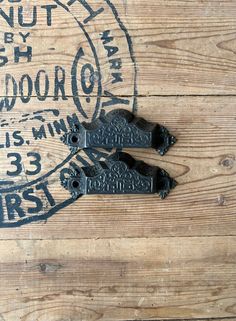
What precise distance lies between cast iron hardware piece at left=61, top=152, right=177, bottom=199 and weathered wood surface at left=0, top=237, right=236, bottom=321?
0.14 m

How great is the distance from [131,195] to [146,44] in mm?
354

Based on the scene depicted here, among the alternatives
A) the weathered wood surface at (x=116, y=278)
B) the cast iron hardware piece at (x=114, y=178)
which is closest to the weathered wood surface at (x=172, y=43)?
the cast iron hardware piece at (x=114, y=178)

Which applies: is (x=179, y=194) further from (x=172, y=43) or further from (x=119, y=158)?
(x=172, y=43)

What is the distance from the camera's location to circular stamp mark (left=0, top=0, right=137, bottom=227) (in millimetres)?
1094

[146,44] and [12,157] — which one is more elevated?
[146,44]

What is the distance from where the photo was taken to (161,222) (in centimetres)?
116

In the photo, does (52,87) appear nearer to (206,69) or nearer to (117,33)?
(117,33)

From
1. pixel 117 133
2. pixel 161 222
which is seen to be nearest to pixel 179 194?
pixel 161 222

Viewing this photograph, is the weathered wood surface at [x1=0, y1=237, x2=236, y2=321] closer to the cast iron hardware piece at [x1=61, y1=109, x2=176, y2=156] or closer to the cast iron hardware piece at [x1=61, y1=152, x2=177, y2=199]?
the cast iron hardware piece at [x1=61, y1=152, x2=177, y2=199]

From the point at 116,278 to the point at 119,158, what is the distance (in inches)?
11.8

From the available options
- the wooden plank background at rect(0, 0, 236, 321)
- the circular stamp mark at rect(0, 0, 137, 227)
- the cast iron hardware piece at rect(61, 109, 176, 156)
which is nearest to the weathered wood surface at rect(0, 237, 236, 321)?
the wooden plank background at rect(0, 0, 236, 321)

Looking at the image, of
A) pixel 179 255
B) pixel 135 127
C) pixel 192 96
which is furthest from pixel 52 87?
pixel 179 255

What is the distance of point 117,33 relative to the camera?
110 cm

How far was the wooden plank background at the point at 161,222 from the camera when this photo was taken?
112cm
